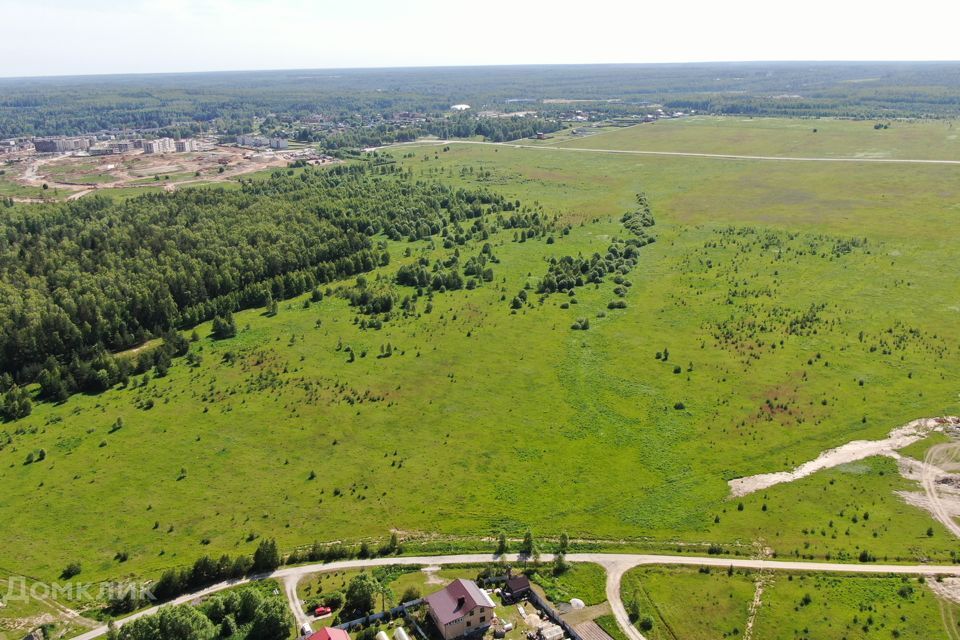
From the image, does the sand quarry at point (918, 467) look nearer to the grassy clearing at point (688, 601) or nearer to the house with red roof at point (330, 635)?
the grassy clearing at point (688, 601)

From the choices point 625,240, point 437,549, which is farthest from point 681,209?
point 437,549

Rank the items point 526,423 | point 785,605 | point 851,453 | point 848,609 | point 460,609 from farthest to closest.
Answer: point 526,423
point 851,453
point 785,605
point 848,609
point 460,609

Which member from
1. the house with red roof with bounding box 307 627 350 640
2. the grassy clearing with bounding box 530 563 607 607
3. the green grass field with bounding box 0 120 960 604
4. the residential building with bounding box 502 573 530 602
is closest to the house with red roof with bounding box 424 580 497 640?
the residential building with bounding box 502 573 530 602

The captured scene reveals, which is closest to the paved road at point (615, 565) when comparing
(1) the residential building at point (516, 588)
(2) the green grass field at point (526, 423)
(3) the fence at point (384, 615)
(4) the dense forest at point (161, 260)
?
(2) the green grass field at point (526, 423)

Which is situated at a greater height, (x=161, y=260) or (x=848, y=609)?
(x=161, y=260)

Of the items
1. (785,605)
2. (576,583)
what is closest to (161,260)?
(576,583)

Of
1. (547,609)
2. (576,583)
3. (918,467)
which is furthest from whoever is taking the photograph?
(918,467)

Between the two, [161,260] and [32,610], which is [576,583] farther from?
[161,260]
